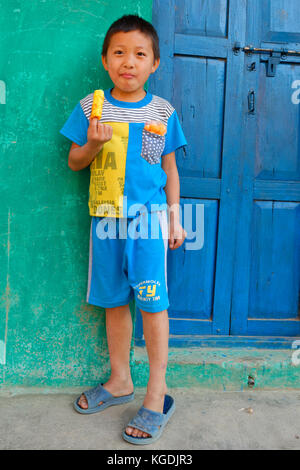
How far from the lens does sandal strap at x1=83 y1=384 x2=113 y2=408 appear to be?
2.02 metres

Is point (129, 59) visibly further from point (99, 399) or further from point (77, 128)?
point (99, 399)

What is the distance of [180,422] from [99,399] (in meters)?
0.42

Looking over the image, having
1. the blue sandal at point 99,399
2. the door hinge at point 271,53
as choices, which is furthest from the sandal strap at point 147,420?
the door hinge at point 271,53

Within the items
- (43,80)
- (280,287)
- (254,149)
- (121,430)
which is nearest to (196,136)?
(254,149)

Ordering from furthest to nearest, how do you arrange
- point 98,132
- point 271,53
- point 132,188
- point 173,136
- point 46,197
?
point 271,53
point 46,197
point 173,136
point 132,188
point 98,132

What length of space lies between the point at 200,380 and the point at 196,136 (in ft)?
4.52

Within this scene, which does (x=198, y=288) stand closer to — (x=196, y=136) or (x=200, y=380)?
(x=200, y=380)

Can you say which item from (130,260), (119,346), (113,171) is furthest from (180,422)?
(113,171)

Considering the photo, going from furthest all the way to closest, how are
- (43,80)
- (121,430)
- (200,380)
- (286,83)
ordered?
(286,83) < (200,380) < (43,80) < (121,430)

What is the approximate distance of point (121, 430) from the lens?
1.86m

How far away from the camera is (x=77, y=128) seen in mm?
1964

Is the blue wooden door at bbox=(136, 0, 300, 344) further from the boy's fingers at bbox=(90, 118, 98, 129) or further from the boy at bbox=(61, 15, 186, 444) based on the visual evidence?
the boy's fingers at bbox=(90, 118, 98, 129)

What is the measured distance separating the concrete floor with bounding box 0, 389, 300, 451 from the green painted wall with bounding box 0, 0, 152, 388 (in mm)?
208

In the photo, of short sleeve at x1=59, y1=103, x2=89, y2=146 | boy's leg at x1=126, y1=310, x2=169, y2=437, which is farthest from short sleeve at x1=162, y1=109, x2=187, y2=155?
boy's leg at x1=126, y1=310, x2=169, y2=437
